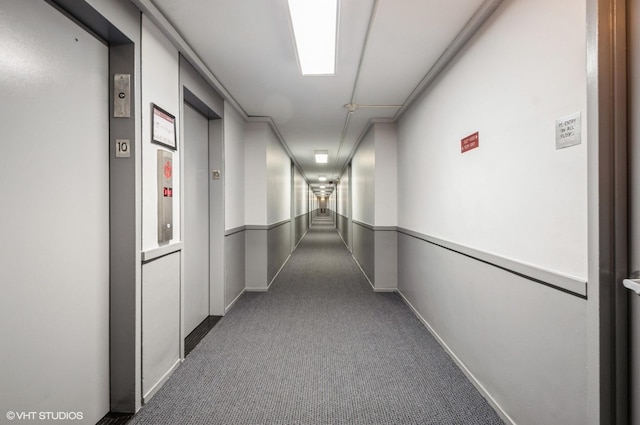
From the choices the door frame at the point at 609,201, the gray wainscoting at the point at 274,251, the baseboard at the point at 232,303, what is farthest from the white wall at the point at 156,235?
the gray wainscoting at the point at 274,251

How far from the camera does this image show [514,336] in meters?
1.78

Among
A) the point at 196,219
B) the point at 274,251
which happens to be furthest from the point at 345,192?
the point at 196,219

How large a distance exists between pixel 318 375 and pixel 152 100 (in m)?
2.30

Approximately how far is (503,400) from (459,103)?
2.11m

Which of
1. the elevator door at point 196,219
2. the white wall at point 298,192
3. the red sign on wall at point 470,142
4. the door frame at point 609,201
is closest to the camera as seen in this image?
the door frame at point 609,201

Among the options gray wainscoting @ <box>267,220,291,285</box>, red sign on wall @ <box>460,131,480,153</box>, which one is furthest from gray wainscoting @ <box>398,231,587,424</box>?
gray wainscoting @ <box>267,220,291,285</box>

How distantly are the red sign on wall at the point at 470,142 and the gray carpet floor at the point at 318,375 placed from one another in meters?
1.72

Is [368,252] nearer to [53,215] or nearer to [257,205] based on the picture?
[257,205]

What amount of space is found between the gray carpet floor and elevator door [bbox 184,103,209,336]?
34cm

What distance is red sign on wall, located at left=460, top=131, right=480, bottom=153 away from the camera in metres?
2.22

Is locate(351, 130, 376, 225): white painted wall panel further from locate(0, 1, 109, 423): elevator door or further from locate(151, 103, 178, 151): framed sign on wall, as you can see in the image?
locate(0, 1, 109, 423): elevator door

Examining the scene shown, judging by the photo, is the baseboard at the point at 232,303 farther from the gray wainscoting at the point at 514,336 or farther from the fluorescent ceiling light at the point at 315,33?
the fluorescent ceiling light at the point at 315,33

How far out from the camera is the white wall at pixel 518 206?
4.52 feet

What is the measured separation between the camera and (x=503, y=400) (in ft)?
6.15
